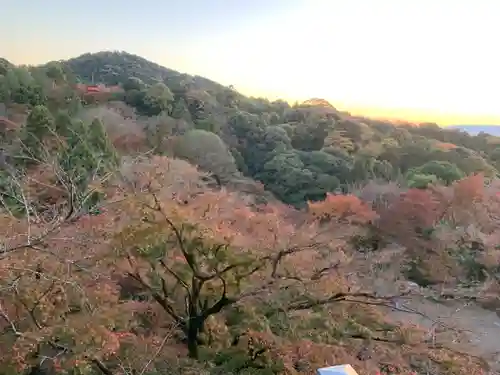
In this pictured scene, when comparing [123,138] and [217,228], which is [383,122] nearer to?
[123,138]

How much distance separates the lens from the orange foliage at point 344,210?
1406 cm

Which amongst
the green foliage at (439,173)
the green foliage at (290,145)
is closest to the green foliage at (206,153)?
the green foliage at (290,145)

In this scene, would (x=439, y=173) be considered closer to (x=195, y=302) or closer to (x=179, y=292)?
(x=179, y=292)

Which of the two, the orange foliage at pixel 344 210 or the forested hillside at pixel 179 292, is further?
the orange foliage at pixel 344 210

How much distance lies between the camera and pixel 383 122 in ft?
134

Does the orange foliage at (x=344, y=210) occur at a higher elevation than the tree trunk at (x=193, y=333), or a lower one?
lower

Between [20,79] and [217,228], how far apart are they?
2017cm

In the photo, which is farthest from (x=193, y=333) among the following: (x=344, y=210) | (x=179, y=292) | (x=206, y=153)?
(x=206, y=153)

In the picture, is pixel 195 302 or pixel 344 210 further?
pixel 344 210

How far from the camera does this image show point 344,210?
1448 cm

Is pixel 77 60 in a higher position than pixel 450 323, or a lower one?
higher

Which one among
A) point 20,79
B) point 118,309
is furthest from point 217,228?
point 20,79

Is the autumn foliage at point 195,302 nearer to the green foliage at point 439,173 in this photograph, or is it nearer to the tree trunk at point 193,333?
the tree trunk at point 193,333

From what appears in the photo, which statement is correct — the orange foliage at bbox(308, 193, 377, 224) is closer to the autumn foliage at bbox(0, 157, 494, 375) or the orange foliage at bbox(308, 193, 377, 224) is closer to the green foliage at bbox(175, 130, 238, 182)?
the green foliage at bbox(175, 130, 238, 182)
